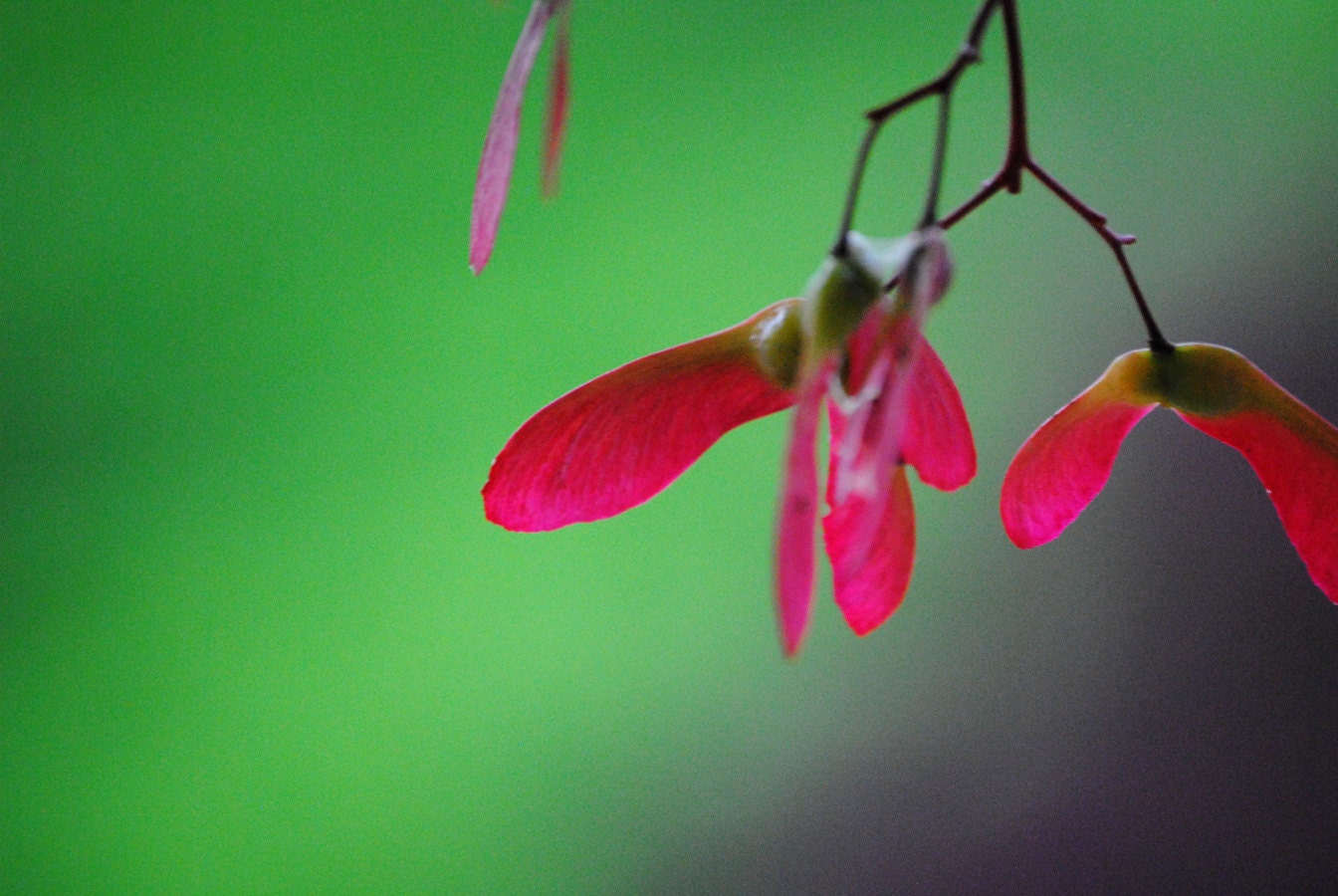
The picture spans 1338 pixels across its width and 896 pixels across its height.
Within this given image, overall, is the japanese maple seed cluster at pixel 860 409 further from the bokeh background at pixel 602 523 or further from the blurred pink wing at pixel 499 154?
the bokeh background at pixel 602 523

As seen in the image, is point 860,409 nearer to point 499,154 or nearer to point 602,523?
point 499,154

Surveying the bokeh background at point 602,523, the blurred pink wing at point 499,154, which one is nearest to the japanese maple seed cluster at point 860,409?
the blurred pink wing at point 499,154

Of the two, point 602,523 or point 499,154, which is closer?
point 499,154

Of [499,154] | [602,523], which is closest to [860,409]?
[499,154]

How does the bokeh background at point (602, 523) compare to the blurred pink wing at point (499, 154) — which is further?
the bokeh background at point (602, 523)

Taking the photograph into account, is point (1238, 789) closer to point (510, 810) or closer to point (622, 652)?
point (622, 652)

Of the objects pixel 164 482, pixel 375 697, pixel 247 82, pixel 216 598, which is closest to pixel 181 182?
pixel 247 82
